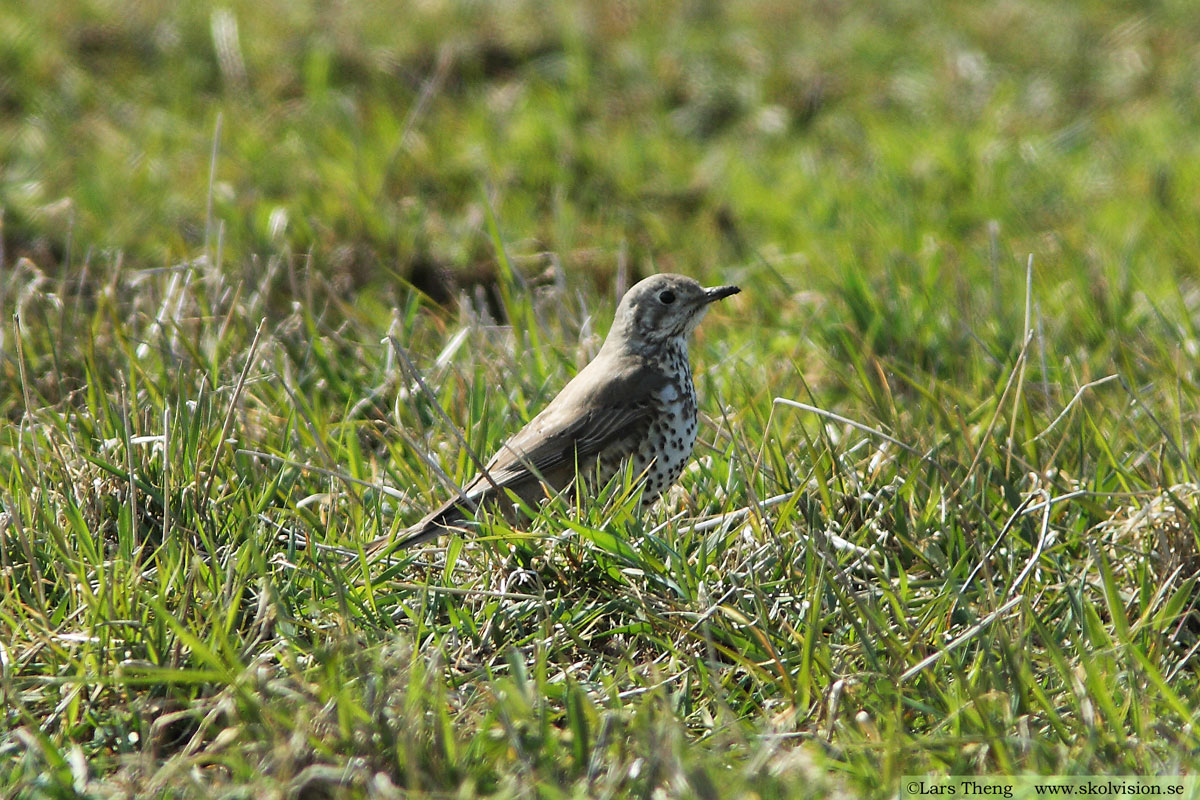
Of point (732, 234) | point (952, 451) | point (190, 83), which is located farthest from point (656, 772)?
point (190, 83)

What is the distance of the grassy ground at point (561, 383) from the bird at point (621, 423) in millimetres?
143

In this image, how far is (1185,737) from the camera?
271 centimetres

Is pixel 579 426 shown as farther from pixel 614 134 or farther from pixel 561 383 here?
pixel 614 134

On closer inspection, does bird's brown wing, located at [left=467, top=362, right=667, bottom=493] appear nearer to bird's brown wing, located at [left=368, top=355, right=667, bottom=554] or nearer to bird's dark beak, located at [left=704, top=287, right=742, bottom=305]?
bird's brown wing, located at [left=368, top=355, right=667, bottom=554]

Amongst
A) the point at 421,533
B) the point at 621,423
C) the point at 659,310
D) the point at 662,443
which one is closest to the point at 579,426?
the point at 621,423

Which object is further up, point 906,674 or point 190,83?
point 190,83

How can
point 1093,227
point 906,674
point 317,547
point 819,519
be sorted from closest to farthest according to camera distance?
point 906,674
point 317,547
point 819,519
point 1093,227

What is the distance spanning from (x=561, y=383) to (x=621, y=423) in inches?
29.3

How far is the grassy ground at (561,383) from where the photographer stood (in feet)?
9.23

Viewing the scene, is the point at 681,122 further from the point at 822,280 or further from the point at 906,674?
the point at 906,674

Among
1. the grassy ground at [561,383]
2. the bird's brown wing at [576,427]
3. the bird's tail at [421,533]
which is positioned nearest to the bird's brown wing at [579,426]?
the bird's brown wing at [576,427]

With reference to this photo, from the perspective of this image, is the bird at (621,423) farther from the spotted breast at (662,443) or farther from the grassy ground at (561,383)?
the grassy ground at (561,383)

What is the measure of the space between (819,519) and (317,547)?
1413 mm

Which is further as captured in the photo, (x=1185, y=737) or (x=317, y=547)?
(x=317, y=547)
